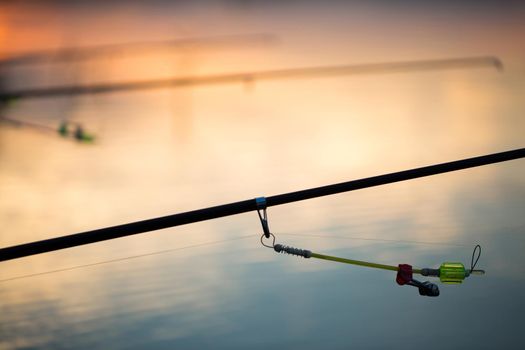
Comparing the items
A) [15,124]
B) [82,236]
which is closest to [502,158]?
[82,236]

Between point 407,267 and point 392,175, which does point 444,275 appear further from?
point 392,175

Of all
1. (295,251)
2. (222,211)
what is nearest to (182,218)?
(222,211)

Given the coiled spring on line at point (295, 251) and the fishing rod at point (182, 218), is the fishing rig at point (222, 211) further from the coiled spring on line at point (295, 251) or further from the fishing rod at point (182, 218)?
the coiled spring on line at point (295, 251)

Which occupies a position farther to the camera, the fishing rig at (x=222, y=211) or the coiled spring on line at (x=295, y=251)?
the coiled spring on line at (x=295, y=251)

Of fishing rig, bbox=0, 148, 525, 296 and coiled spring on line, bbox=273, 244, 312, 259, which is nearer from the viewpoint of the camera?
fishing rig, bbox=0, 148, 525, 296

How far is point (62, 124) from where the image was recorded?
7.36 metres

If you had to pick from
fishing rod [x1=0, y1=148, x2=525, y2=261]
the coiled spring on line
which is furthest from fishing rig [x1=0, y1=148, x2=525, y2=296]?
the coiled spring on line

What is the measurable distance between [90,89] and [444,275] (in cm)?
505

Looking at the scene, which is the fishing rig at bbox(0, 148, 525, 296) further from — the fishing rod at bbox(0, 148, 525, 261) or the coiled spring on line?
the coiled spring on line

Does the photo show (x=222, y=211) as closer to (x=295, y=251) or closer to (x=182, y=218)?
(x=182, y=218)

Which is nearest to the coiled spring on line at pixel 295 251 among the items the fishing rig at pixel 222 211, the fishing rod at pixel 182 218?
the fishing rig at pixel 222 211

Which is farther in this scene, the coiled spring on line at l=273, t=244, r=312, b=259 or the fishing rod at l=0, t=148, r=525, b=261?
the coiled spring on line at l=273, t=244, r=312, b=259

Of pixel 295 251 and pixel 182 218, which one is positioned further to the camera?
pixel 295 251

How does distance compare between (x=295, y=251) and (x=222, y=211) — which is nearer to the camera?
(x=222, y=211)
